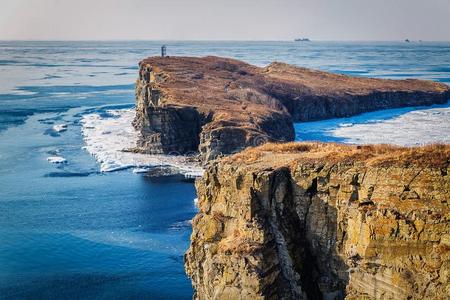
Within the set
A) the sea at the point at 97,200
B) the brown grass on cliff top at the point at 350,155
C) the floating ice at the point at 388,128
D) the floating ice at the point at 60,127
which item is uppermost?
the brown grass on cliff top at the point at 350,155

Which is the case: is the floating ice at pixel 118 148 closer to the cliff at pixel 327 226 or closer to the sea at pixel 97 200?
the sea at pixel 97 200

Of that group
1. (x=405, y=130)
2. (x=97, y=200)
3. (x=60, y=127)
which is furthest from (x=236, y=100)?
(x=97, y=200)

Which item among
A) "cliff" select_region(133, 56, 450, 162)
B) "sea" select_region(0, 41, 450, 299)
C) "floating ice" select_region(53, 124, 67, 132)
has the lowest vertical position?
"sea" select_region(0, 41, 450, 299)

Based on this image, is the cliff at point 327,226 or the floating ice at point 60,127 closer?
the cliff at point 327,226

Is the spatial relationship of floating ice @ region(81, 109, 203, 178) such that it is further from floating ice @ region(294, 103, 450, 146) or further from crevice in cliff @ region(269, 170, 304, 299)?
crevice in cliff @ region(269, 170, 304, 299)

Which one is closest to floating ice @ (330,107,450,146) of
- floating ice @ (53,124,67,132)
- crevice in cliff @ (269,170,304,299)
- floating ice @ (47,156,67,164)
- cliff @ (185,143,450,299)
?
floating ice @ (47,156,67,164)

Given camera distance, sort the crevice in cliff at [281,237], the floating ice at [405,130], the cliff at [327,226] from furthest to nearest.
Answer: the floating ice at [405,130] < the crevice in cliff at [281,237] < the cliff at [327,226]

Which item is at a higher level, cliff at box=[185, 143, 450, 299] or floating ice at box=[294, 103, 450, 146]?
cliff at box=[185, 143, 450, 299]

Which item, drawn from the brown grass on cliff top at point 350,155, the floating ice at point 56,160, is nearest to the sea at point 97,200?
the floating ice at point 56,160
